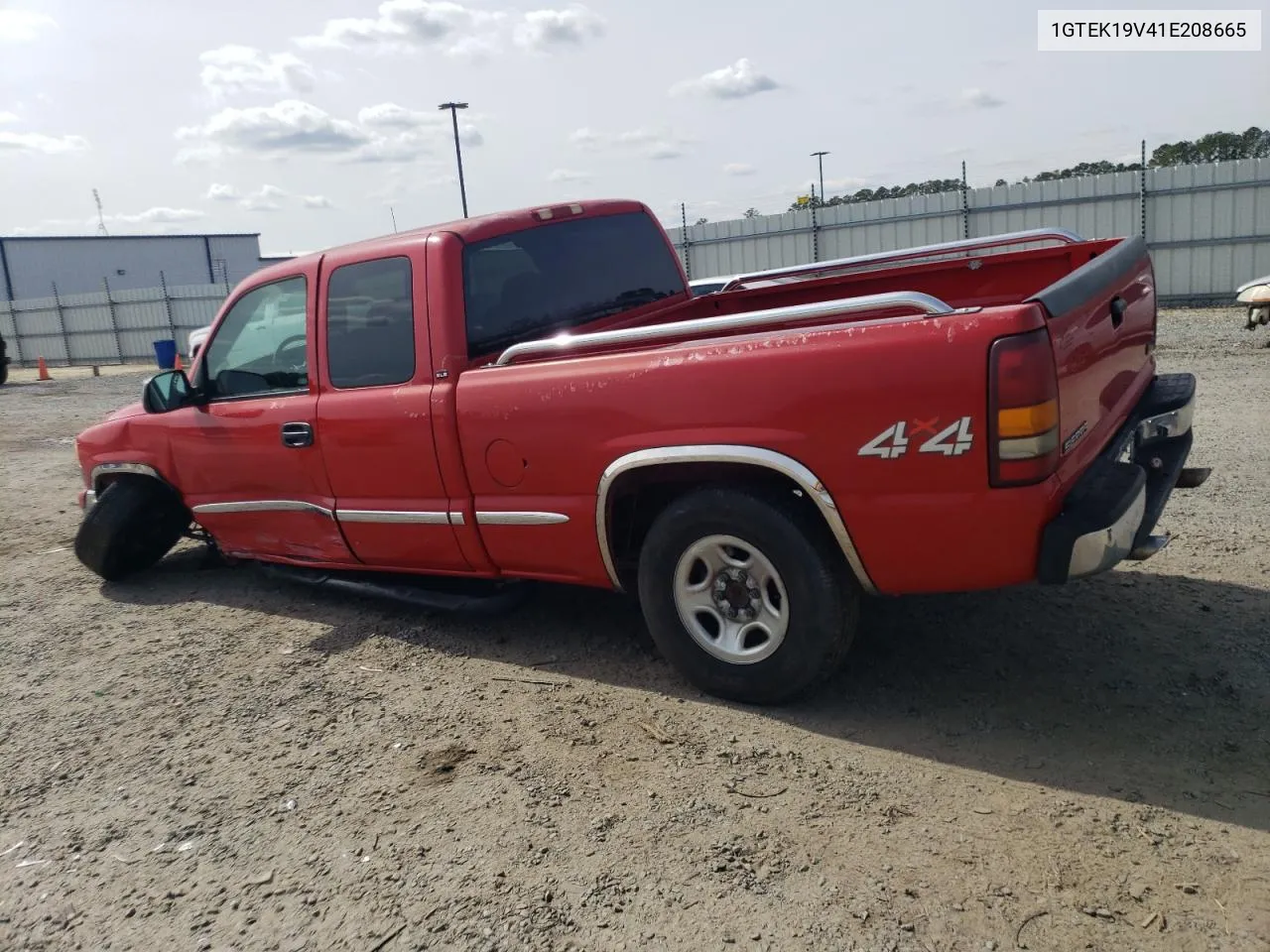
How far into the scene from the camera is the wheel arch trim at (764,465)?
10.6 feet

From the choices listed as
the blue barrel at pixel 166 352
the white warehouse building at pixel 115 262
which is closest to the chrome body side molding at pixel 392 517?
the blue barrel at pixel 166 352

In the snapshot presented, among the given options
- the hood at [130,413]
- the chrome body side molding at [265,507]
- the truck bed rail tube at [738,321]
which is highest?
the truck bed rail tube at [738,321]

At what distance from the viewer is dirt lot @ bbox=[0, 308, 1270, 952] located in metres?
2.58

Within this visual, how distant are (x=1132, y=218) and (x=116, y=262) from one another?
45.9 meters

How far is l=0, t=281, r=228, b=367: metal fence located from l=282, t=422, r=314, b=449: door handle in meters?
25.4

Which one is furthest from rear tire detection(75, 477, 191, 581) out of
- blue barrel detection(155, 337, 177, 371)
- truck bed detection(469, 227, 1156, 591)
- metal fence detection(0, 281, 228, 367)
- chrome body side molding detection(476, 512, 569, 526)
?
metal fence detection(0, 281, 228, 367)

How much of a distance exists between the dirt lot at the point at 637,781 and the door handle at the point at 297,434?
959 mm

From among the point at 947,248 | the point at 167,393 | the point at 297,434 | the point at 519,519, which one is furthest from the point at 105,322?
the point at 947,248

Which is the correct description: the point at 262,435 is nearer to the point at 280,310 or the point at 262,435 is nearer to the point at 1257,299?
the point at 280,310

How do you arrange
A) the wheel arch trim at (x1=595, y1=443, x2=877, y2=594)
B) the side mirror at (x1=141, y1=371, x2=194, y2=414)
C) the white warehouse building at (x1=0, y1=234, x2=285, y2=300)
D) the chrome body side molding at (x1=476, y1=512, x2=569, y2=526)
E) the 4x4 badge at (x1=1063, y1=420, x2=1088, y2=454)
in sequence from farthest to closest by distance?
1. the white warehouse building at (x1=0, y1=234, x2=285, y2=300)
2. the side mirror at (x1=141, y1=371, x2=194, y2=414)
3. the chrome body side molding at (x1=476, y1=512, x2=569, y2=526)
4. the wheel arch trim at (x1=595, y1=443, x2=877, y2=594)
5. the 4x4 badge at (x1=1063, y1=420, x2=1088, y2=454)

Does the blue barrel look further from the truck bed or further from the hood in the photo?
the truck bed

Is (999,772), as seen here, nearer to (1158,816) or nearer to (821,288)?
(1158,816)

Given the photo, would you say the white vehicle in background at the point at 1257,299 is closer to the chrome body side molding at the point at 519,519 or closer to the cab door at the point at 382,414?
the chrome body side molding at the point at 519,519

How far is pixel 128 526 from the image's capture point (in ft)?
18.9
